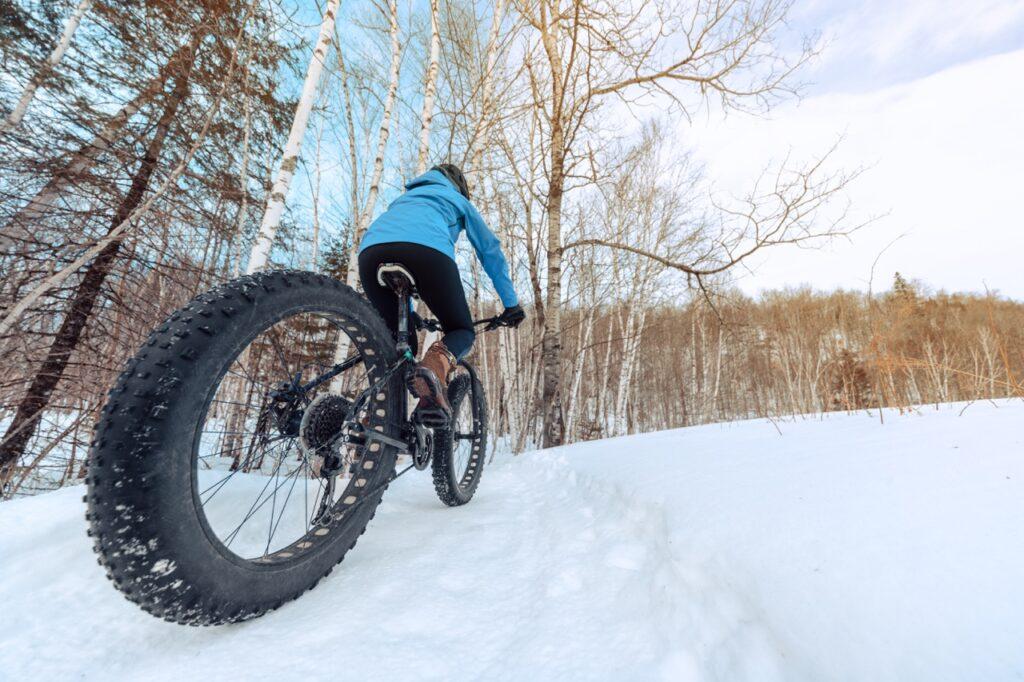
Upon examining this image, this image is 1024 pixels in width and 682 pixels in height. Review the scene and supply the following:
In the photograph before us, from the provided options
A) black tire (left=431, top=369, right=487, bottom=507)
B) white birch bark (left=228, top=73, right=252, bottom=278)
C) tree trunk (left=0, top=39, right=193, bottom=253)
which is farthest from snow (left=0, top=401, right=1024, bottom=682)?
white birch bark (left=228, top=73, right=252, bottom=278)

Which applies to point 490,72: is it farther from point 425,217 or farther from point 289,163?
point 425,217

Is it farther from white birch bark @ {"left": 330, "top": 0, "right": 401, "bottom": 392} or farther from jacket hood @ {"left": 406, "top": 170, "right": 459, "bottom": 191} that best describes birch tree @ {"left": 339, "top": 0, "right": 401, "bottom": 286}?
jacket hood @ {"left": 406, "top": 170, "right": 459, "bottom": 191}

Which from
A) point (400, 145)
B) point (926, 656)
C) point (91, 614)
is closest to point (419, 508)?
point (91, 614)

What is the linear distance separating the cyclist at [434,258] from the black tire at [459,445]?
1.26 ft

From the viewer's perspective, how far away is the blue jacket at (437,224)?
1.75m

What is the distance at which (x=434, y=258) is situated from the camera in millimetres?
1765

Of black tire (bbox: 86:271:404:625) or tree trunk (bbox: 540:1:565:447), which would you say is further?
tree trunk (bbox: 540:1:565:447)

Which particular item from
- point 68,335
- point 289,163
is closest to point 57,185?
point 68,335

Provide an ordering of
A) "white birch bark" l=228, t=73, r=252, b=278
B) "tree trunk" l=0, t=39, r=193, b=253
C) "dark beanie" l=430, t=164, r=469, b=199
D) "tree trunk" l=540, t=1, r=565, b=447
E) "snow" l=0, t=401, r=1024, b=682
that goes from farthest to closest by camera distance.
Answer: "tree trunk" l=540, t=1, r=565, b=447, "white birch bark" l=228, t=73, r=252, b=278, "tree trunk" l=0, t=39, r=193, b=253, "dark beanie" l=430, t=164, r=469, b=199, "snow" l=0, t=401, r=1024, b=682

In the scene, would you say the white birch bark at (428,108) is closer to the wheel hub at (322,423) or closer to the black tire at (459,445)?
the black tire at (459,445)

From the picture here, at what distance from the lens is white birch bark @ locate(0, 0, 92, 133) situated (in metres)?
3.41

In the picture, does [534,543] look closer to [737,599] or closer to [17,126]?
[737,599]

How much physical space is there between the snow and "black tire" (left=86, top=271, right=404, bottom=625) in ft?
0.33

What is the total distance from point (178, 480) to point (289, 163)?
8.38ft
